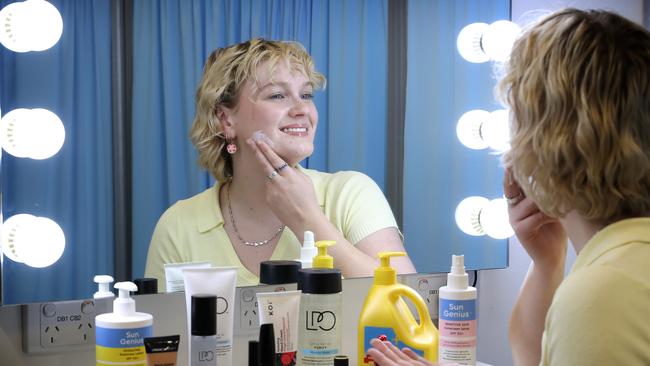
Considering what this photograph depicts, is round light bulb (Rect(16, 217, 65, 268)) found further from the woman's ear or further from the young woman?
the young woman

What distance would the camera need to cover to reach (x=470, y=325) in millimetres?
1400

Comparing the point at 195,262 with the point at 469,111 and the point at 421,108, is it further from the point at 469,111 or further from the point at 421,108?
the point at 469,111

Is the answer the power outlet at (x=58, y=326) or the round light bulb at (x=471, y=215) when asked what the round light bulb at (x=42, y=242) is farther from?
the round light bulb at (x=471, y=215)

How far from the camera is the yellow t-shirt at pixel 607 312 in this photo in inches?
30.7

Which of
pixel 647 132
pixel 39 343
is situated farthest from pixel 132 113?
pixel 647 132

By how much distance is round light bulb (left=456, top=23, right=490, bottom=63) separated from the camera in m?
Answer: 1.63

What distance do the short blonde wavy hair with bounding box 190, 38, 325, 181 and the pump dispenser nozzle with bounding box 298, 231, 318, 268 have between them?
0.19 meters

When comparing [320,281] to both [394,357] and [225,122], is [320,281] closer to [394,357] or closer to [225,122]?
[394,357]

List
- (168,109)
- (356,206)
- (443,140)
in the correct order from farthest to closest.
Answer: (443,140) → (356,206) → (168,109)

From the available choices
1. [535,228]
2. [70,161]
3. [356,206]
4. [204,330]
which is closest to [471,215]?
[356,206]

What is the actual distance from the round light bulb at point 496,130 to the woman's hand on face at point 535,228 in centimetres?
40

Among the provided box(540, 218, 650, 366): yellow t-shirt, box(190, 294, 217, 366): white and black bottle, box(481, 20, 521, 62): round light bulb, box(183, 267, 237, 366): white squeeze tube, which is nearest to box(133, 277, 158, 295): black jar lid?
box(183, 267, 237, 366): white squeeze tube

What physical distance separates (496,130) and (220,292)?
0.75 m

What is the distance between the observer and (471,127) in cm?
164
